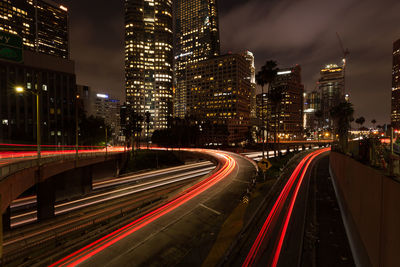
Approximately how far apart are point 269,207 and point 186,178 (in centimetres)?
2443

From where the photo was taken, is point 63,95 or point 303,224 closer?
point 303,224

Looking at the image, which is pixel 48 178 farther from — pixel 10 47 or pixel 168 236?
pixel 10 47

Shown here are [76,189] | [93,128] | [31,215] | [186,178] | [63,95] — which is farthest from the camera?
[63,95]

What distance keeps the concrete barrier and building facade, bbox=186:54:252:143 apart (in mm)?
134685

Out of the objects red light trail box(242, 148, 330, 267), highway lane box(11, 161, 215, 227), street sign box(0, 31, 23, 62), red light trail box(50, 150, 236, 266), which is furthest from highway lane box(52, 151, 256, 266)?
highway lane box(11, 161, 215, 227)

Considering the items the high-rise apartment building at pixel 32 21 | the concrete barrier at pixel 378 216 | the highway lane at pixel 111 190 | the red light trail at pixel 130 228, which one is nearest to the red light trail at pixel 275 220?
the concrete barrier at pixel 378 216

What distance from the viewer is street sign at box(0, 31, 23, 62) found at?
6.03 meters

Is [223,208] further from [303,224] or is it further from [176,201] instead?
[303,224]

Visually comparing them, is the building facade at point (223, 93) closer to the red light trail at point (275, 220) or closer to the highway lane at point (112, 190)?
the highway lane at point (112, 190)

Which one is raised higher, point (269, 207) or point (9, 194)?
point (9, 194)

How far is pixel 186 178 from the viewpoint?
4000 centimetres

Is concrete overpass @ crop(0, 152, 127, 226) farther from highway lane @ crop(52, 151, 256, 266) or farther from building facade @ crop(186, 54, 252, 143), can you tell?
building facade @ crop(186, 54, 252, 143)

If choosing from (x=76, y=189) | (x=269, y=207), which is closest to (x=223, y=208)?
(x=269, y=207)

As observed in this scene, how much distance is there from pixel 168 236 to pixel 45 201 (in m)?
22.4
